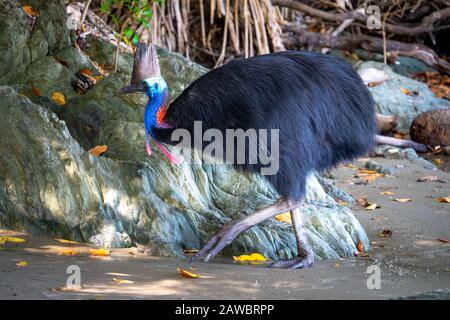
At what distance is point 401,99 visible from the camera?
9195mm

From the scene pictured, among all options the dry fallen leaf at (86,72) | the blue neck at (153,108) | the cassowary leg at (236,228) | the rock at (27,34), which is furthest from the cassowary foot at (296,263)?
the rock at (27,34)

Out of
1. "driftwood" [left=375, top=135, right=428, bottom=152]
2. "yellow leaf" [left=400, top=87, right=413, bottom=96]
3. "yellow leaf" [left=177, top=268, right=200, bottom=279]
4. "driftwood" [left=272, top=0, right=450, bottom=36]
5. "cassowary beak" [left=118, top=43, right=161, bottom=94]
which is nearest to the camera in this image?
"yellow leaf" [left=177, top=268, right=200, bottom=279]

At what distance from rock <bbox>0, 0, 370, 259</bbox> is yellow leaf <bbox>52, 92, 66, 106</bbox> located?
0.11ft

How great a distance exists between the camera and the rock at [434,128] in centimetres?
813

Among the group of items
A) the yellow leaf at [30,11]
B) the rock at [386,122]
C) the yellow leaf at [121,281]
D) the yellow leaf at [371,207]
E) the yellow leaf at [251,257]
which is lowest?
the yellow leaf at [251,257]

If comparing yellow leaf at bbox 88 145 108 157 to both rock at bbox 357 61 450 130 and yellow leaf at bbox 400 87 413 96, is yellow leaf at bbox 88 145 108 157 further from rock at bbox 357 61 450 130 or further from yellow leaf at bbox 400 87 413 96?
yellow leaf at bbox 400 87 413 96

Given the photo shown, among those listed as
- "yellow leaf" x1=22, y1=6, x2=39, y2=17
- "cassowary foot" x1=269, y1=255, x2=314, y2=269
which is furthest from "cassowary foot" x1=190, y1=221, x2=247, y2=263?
"yellow leaf" x1=22, y1=6, x2=39, y2=17

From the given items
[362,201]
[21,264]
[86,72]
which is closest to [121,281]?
[21,264]

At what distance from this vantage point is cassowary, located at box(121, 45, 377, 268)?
15.5ft

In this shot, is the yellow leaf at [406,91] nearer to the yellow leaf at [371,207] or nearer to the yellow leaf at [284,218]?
the yellow leaf at [371,207]

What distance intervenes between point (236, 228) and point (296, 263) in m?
0.37

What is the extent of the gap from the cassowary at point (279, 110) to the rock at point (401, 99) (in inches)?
161
